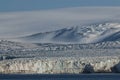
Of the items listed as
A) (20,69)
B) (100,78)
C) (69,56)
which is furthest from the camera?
(69,56)

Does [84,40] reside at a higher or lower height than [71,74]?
higher

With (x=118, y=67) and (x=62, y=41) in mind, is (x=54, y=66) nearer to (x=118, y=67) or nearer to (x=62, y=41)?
(x=118, y=67)

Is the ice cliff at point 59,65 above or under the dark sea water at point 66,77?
above

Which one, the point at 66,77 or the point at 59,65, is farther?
the point at 59,65

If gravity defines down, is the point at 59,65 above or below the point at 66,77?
above

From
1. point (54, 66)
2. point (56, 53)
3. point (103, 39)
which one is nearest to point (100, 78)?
point (54, 66)

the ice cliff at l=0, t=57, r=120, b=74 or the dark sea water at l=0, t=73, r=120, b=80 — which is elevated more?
the ice cliff at l=0, t=57, r=120, b=74

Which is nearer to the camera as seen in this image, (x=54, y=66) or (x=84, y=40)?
(x=54, y=66)

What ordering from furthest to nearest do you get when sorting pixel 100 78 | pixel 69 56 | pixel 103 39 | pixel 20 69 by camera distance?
pixel 103 39 < pixel 69 56 < pixel 20 69 < pixel 100 78

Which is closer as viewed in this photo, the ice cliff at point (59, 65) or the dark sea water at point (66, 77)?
the dark sea water at point (66, 77)

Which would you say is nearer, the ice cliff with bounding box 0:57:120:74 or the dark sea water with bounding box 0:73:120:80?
the dark sea water with bounding box 0:73:120:80
